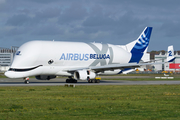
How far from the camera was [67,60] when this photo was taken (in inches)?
1812

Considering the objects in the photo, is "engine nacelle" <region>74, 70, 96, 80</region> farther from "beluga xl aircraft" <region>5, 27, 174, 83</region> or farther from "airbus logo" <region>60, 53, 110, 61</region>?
"airbus logo" <region>60, 53, 110, 61</region>

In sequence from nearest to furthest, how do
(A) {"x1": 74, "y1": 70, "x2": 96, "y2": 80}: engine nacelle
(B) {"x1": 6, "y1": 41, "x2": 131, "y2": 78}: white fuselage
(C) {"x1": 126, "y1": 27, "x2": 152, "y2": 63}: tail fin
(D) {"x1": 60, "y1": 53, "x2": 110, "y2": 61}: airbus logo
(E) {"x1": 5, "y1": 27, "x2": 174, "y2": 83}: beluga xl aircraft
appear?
(B) {"x1": 6, "y1": 41, "x2": 131, "y2": 78}: white fuselage → (E) {"x1": 5, "y1": 27, "x2": 174, "y2": 83}: beluga xl aircraft → (A) {"x1": 74, "y1": 70, "x2": 96, "y2": 80}: engine nacelle → (D) {"x1": 60, "y1": 53, "x2": 110, "y2": 61}: airbus logo → (C) {"x1": 126, "y1": 27, "x2": 152, "y2": 63}: tail fin

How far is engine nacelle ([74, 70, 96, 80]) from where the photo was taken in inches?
1758

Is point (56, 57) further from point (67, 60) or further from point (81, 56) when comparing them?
point (81, 56)

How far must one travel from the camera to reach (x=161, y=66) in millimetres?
185250

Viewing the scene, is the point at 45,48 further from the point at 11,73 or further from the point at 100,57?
the point at 100,57

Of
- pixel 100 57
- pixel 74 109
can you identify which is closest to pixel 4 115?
pixel 74 109

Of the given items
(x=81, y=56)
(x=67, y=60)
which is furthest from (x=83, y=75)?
(x=81, y=56)

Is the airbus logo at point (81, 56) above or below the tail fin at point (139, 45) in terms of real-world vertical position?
below

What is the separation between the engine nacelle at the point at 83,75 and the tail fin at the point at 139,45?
1217 centimetres

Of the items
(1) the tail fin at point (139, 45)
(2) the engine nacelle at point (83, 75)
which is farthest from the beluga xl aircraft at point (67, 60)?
(1) the tail fin at point (139, 45)

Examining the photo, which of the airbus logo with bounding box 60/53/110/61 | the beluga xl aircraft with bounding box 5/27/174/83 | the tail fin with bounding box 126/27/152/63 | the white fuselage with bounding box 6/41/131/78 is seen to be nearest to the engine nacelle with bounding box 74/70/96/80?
the beluga xl aircraft with bounding box 5/27/174/83

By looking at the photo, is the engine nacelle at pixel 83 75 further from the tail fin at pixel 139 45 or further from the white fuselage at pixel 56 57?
the tail fin at pixel 139 45

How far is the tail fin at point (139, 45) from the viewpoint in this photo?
2216 inches
